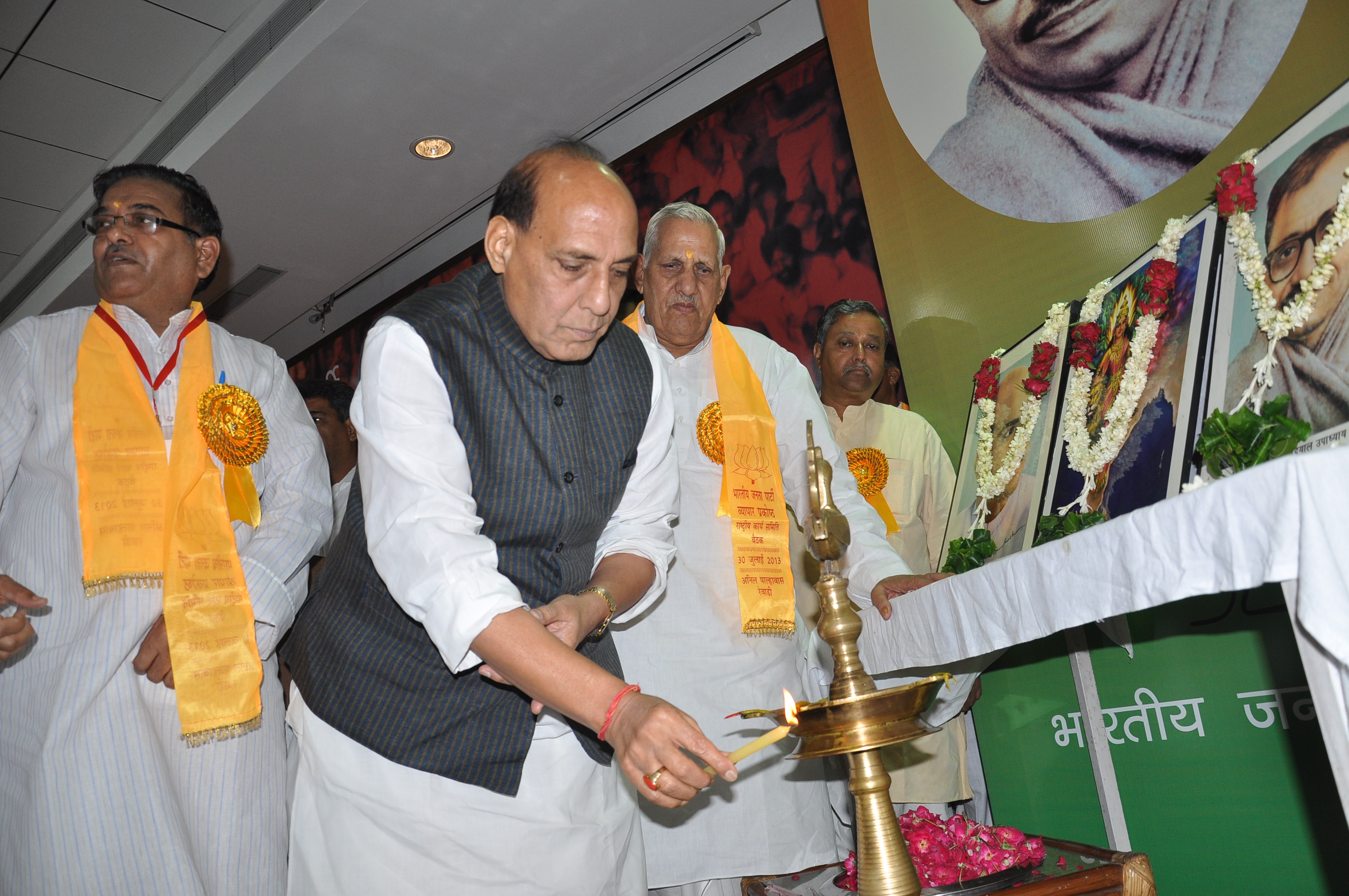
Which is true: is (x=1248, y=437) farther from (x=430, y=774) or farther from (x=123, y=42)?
(x=123, y=42)

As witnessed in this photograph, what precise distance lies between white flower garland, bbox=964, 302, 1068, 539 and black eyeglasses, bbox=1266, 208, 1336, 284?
0.82 meters

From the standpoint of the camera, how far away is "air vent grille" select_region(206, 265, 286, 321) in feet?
21.1

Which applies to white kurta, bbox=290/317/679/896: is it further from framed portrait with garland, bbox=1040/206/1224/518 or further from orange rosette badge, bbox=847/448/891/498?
orange rosette badge, bbox=847/448/891/498

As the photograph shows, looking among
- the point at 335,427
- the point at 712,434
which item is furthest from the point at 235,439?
the point at 335,427

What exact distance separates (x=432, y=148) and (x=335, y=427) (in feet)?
5.60

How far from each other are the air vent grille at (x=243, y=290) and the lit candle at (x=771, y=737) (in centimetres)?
622

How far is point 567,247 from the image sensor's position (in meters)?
1.42

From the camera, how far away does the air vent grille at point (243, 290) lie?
645cm

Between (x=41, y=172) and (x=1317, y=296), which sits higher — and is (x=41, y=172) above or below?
above

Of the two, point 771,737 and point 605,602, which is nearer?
point 771,737

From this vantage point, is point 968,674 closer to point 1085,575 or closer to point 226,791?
point 1085,575

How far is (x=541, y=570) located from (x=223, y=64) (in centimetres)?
434

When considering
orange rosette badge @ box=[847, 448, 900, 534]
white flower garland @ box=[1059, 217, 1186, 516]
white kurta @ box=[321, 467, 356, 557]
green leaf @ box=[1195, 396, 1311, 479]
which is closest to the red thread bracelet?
green leaf @ box=[1195, 396, 1311, 479]

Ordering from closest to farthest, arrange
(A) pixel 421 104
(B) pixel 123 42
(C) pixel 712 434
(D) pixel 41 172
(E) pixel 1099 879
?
(E) pixel 1099 879
(C) pixel 712 434
(B) pixel 123 42
(A) pixel 421 104
(D) pixel 41 172
